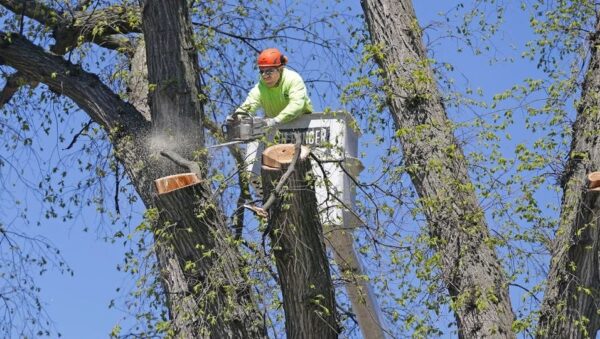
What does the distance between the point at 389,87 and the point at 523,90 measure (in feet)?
3.64

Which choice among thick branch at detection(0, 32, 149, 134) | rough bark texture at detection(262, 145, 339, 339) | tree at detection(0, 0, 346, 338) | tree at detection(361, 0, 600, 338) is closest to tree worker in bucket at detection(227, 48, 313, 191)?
tree at detection(0, 0, 346, 338)

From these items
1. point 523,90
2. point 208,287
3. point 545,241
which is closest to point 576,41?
point 523,90

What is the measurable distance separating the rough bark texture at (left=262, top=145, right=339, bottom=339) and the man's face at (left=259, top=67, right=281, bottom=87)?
1835 mm

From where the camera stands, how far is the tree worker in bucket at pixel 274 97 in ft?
36.6

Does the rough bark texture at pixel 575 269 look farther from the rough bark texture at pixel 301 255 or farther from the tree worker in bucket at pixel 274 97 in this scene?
the tree worker in bucket at pixel 274 97

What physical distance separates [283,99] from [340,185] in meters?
0.90

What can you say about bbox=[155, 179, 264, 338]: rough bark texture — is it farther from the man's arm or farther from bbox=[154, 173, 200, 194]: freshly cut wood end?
the man's arm

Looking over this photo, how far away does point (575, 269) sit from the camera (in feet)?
32.5

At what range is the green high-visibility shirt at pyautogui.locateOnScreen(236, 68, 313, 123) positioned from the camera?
11.2 m

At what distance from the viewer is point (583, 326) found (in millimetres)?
9773

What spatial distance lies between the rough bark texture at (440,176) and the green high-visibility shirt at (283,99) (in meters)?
0.64

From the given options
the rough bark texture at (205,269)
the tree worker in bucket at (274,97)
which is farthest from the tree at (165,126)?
the tree worker in bucket at (274,97)

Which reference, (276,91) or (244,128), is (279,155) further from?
(276,91)

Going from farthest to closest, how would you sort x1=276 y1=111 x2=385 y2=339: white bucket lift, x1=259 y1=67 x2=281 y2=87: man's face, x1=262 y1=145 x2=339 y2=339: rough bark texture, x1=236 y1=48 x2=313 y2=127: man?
x1=259 y1=67 x2=281 y2=87: man's face
x1=236 y1=48 x2=313 y2=127: man
x1=276 y1=111 x2=385 y2=339: white bucket lift
x1=262 y1=145 x2=339 y2=339: rough bark texture
